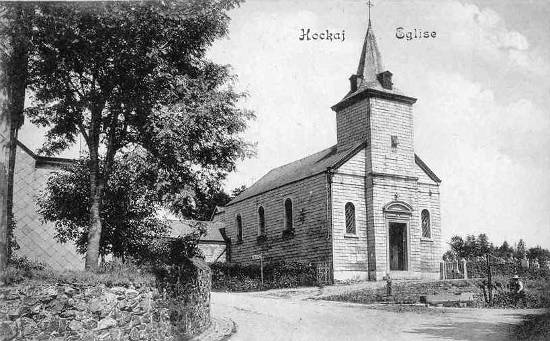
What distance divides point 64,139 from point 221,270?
19881 mm

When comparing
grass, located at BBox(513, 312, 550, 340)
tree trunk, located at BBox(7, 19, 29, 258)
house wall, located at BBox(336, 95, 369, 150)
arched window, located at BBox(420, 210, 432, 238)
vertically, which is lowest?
grass, located at BBox(513, 312, 550, 340)

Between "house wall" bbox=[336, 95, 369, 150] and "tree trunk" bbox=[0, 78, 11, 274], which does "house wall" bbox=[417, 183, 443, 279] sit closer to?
"house wall" bbox=[336, 95, 369, 150]

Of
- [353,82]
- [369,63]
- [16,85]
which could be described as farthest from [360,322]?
[369,63]

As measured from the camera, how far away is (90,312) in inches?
366

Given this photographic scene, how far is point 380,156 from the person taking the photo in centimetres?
3072

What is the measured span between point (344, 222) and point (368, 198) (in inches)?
82.3

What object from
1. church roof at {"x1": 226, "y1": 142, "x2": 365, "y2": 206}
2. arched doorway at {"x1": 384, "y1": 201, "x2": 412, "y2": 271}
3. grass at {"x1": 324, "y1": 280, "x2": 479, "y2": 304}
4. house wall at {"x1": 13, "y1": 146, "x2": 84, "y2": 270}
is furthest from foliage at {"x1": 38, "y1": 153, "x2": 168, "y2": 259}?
arched doorway at {"x1": 384, "y1": 201, "x2": 412, "y2": 271}

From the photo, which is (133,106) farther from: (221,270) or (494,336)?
(221,270)

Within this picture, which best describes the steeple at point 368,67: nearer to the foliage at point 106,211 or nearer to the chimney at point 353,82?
the chimney at point 353,82

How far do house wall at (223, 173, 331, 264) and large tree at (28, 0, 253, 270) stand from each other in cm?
1732

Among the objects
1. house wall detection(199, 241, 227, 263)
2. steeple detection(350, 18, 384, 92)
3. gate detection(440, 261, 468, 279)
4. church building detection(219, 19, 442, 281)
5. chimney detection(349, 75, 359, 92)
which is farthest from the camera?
house wall detection(199, 241, 227, 263)

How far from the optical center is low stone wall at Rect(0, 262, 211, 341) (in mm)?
8711

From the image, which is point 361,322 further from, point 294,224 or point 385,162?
point 294,224

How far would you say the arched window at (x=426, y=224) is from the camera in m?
32.5
